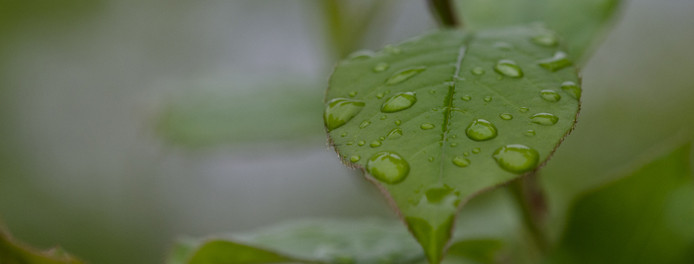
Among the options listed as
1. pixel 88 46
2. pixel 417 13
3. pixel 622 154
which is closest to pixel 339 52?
pixel 622 154

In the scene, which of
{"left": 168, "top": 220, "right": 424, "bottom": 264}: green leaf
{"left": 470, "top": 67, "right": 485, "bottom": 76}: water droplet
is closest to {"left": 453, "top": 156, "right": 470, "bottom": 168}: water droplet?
{"left": 470, "top": 67, "right": 485, "bottom": 76}: water droplet

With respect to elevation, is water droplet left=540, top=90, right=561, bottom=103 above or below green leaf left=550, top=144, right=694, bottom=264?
above

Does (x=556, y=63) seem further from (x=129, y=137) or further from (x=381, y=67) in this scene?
(x=129, y=137)

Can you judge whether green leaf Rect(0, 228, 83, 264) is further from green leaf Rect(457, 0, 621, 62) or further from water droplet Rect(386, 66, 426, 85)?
green leaf Rect(457, 0, 621, 62)

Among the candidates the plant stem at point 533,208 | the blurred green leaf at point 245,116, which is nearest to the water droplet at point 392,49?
the plant stem at point 533,208

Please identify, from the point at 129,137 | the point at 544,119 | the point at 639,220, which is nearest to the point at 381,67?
the point at 544,119

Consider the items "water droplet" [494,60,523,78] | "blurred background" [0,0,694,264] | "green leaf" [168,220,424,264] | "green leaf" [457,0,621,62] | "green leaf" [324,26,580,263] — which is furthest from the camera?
"blurred background" [0,0,694,264]
